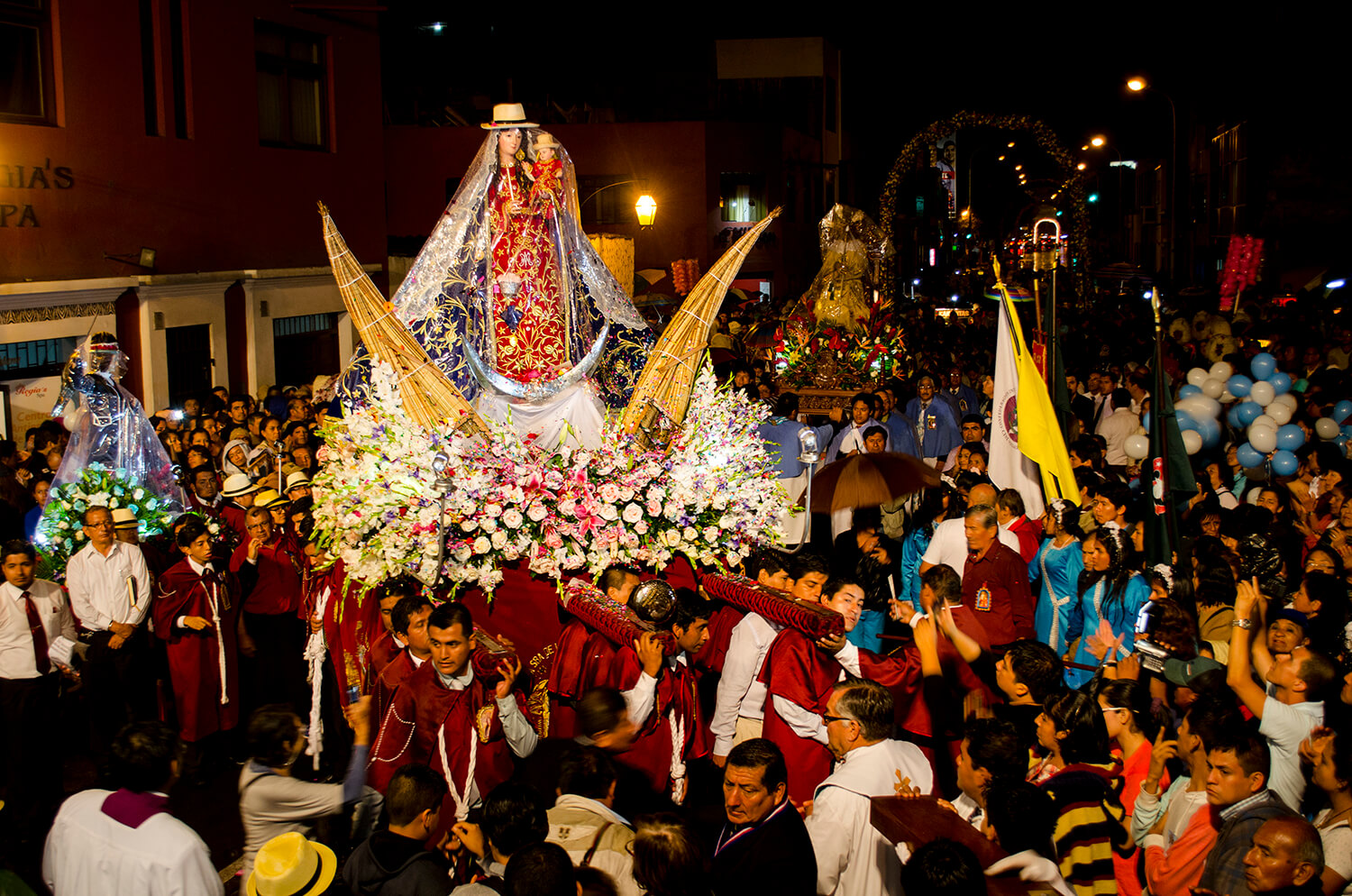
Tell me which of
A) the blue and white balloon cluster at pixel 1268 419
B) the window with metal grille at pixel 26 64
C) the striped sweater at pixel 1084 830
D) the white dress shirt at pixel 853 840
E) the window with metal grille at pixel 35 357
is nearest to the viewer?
the striped sweater at pixel 1084 830

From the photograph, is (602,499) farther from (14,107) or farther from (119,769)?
(14,107)

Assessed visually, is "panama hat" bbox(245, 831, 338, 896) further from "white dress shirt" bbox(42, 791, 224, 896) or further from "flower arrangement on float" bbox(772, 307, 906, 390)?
"flower arrangement on float" bbox(772, 307, 906, 390)

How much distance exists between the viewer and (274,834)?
438 centimetres

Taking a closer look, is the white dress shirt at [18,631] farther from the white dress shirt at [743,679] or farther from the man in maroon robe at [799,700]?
the man in maroon robe at [799,700]

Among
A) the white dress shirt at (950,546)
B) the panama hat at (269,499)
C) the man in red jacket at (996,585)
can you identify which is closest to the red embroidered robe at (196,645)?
the panama hat at (269,499)

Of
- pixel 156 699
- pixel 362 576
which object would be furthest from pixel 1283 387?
pixel 156 699

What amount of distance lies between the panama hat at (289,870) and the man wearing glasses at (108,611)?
3.66 meters

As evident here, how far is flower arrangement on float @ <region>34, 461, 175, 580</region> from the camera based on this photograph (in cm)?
742

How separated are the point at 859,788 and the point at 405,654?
Result: 220cm

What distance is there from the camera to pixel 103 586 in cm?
695

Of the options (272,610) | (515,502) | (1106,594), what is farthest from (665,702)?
(272,610)

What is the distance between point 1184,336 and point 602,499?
44.9 ft

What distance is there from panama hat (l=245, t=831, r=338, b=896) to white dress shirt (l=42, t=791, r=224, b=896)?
0.19 meters

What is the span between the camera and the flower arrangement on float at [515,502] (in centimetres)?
621
